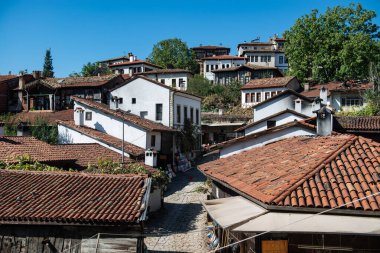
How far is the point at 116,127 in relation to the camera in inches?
1120

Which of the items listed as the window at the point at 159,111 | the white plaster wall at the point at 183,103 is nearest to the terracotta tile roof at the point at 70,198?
the window at the point at 159,111

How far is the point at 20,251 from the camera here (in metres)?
10.8

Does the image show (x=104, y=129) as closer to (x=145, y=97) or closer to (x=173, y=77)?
(x=145, y=97)

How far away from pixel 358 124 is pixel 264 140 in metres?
6.79

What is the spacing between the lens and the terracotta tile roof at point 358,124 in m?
20.3

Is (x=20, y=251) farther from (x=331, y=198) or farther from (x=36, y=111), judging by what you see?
(x=36, y=111)

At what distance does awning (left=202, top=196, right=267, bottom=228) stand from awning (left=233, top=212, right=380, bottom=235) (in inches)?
10.5

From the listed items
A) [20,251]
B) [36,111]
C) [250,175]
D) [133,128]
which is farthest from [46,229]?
[36,111]

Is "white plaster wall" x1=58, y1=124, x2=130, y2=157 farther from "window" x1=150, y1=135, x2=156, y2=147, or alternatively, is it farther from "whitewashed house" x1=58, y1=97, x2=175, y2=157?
"window" x1=150, y1=135, x2=156, y2=147

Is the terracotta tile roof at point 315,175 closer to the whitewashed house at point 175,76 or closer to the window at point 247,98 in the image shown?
the window at point 247,98

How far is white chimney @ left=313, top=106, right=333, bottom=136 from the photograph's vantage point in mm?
14531

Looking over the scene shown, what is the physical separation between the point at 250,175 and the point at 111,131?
19.1m

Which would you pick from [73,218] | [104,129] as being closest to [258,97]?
[104,129]

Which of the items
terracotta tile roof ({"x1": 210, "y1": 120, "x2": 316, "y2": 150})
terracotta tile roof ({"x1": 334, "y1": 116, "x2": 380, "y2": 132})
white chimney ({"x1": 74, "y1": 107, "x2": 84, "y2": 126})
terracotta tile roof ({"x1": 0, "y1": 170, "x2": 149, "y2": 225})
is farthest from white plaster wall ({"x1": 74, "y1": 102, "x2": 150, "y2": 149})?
terracotta tile roof ({"x1": 0, "y1": 170, "x2": 149, "y2": 225})
